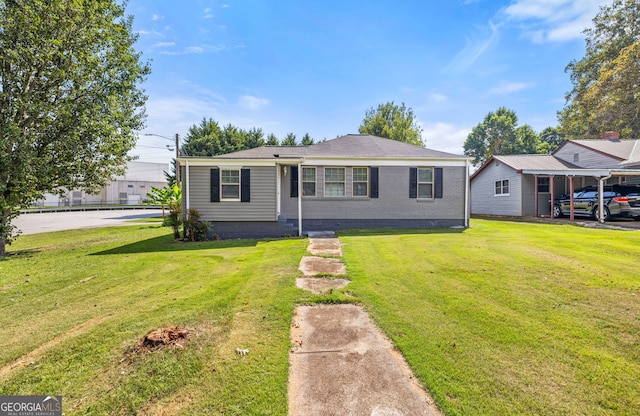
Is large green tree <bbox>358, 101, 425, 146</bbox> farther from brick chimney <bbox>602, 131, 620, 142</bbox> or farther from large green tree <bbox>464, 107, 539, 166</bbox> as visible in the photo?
large green tree <bbox>464, 107, 539, 166</bbox>

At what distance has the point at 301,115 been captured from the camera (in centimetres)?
2419

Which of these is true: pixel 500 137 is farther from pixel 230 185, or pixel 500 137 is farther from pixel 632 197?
pixel 230 185

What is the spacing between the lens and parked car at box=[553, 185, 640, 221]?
43.9ft

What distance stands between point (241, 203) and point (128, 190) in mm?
48338

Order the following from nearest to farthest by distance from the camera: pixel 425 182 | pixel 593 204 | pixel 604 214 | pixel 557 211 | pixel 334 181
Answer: pixel 334 181, pixel 425 182, pixel 604 214, pixel 593 204, pixel 557 211

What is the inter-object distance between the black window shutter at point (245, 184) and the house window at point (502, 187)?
16.6 metres

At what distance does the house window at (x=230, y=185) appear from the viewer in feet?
36.7

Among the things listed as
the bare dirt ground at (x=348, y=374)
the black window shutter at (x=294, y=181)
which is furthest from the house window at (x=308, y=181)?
the bare dirt ground at (x=348, y=374)

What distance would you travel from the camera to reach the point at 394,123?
120 ft

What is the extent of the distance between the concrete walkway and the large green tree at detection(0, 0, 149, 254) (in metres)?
10.7

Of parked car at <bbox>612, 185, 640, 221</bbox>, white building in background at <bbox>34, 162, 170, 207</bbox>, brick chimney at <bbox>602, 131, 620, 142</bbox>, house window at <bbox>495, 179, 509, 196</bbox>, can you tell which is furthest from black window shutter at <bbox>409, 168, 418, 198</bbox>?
white building in background at <bbox>34, 162, 170, 207</bbox>

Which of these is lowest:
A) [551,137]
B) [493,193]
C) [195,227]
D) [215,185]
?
[195,227]

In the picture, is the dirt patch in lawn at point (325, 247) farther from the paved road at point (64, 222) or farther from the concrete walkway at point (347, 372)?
the paved road at point (64, 222)
